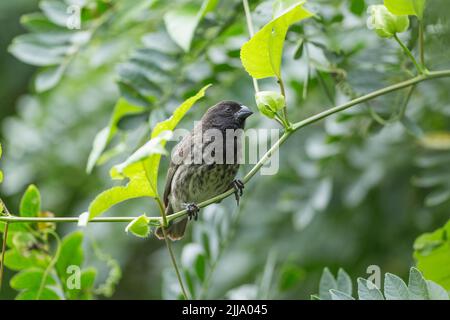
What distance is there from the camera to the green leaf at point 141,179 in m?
1.84

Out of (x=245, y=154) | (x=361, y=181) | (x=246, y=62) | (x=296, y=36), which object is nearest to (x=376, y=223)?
(x=361, y=181)

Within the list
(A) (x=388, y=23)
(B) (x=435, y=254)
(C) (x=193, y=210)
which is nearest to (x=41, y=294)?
(C) (x=193, y=210)

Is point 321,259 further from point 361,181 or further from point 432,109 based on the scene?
point 432,109

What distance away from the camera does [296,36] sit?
2.91 m

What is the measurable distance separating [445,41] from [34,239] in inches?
66.1

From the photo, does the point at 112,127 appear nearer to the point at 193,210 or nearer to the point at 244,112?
the point at 193,210

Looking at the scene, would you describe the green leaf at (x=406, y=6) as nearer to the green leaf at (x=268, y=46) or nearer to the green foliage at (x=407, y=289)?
the green leaf at (x=268, y=46)

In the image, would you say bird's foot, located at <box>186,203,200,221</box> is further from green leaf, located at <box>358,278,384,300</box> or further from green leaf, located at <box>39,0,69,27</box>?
green leaf, located at <box>39,0,69,27</box>

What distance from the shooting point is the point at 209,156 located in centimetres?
332

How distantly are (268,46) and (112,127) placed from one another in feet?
3.51

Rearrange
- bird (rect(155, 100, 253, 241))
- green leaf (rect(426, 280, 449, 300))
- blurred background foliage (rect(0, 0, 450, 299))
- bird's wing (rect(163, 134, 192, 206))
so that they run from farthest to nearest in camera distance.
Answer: bird's wing (rect(163, 134, 192, 206))
bird (rect(155, 100, 253, 241))
blurred background foliage (rect(0, 0, 450, 299))
green leaf (rect(426, 280, 449, 300))

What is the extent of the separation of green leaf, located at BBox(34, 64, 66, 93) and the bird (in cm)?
62

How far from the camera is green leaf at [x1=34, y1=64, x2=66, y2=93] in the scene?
10.8ft

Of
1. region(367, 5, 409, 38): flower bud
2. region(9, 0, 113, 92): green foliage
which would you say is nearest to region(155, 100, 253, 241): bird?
region(9, 0, 113, 92): green foliage
